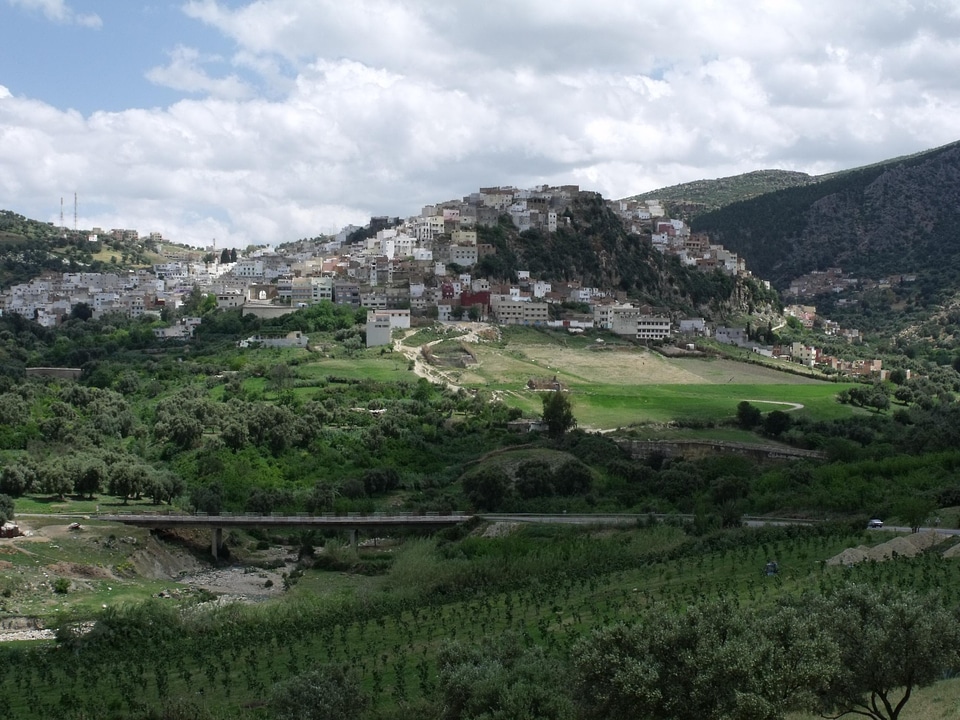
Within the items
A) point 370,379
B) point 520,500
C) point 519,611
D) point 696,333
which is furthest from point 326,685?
point 696,333

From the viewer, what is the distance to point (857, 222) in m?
170

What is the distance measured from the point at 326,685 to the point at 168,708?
3.38 m

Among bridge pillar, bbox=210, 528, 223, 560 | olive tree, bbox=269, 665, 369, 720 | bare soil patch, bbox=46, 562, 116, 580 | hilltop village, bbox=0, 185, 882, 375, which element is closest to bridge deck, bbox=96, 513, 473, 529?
bridge pillar, bbox=210, 528, 223, 560

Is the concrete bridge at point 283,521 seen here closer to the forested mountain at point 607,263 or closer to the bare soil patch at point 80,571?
the bare soil patch at point 80,571

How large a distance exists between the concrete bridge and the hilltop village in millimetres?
35433

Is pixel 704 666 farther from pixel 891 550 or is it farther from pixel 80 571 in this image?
pixel 80 571

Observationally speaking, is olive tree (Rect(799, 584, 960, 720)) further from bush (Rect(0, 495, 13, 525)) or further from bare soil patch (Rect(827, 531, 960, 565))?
bush (Rect(0, 495, 13, 525))

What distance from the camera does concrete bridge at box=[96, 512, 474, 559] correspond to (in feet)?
144

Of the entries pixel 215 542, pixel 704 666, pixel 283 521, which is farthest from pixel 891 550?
pixel 215 542

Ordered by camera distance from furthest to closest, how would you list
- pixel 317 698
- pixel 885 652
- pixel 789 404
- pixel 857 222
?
pixel 857 222 < pixel 789 404 < pixel 317 698 < pixel 885 652

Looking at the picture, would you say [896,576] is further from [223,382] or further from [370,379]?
[223,382]

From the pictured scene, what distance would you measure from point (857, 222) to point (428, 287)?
325 feet

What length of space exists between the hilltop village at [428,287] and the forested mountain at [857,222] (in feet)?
132

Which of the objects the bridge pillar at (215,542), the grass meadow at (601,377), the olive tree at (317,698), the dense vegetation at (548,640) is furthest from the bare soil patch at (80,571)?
the grass meadow at (601,377)
